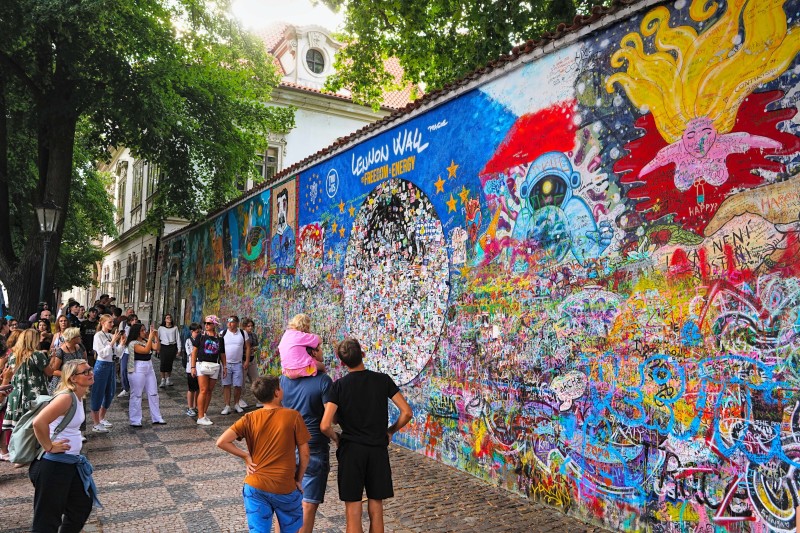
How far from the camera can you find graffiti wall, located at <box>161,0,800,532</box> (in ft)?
13.5

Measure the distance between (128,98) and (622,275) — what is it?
13955 millimetres

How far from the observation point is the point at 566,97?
19.5ft

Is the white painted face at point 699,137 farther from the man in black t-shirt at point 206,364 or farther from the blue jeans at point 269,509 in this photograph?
the man in black t-shirt at point 206,364

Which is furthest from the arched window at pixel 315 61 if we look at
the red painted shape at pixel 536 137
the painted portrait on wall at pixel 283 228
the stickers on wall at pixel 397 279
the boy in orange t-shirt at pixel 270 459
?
the boy in orange t-shirt at pixel 270 459

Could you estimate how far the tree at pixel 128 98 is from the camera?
13773mm

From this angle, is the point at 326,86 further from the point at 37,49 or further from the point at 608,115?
the point at 608,115

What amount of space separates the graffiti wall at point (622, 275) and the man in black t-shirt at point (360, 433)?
2153mm

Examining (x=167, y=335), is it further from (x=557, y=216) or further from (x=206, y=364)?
(x=557, y=216)

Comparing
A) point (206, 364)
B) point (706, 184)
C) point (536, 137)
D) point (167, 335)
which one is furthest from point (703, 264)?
point (167, 335)

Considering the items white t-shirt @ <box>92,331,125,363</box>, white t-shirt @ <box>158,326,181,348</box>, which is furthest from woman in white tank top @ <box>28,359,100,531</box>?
white t-shirt @ <box>158,326,181,348</box>

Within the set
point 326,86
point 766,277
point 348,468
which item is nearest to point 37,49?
point 326,86

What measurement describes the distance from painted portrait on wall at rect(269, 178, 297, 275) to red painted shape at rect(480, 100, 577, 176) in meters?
6.58

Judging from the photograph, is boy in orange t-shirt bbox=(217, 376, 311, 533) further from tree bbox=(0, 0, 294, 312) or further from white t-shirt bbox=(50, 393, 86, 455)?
tree bbox=(0, 0, 294, 312)

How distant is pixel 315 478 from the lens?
4383mm
